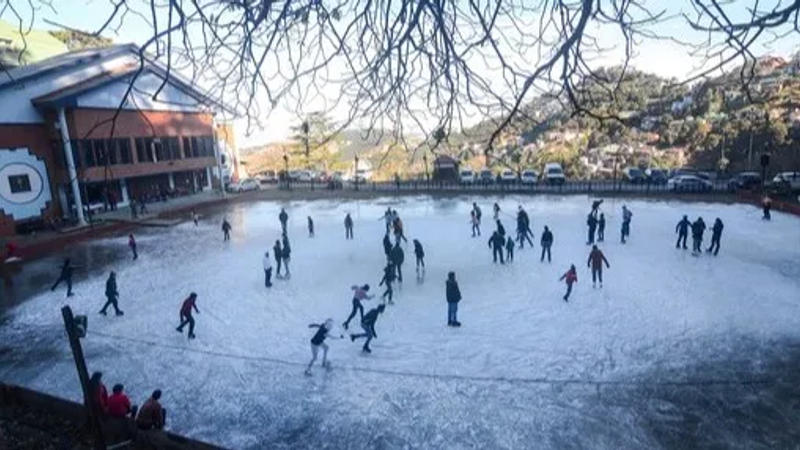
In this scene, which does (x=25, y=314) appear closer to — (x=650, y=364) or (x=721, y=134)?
(x=650, y=364)

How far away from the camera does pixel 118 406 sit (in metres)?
6.64

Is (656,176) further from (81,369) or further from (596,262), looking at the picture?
(81,369)

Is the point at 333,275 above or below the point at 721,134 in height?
below

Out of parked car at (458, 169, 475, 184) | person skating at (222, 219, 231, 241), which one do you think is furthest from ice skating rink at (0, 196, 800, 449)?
parked car at (458, 169, 475, 184)

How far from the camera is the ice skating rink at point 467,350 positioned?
711cm

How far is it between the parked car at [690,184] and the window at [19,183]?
36.6m

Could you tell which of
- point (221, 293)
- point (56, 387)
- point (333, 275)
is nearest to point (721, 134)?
point (333, 275)

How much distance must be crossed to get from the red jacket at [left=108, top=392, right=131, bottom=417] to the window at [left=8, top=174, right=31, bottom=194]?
23.6 metres

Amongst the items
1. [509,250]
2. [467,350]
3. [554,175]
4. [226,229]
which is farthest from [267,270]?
[554,175]

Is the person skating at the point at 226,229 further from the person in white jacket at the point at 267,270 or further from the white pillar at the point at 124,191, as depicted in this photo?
the white pillar at the point at 124,191

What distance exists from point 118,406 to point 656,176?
116 feet

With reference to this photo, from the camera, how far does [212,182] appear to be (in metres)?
40.4

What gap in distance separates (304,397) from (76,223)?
2386cm

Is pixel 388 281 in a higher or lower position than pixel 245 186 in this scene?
lower
